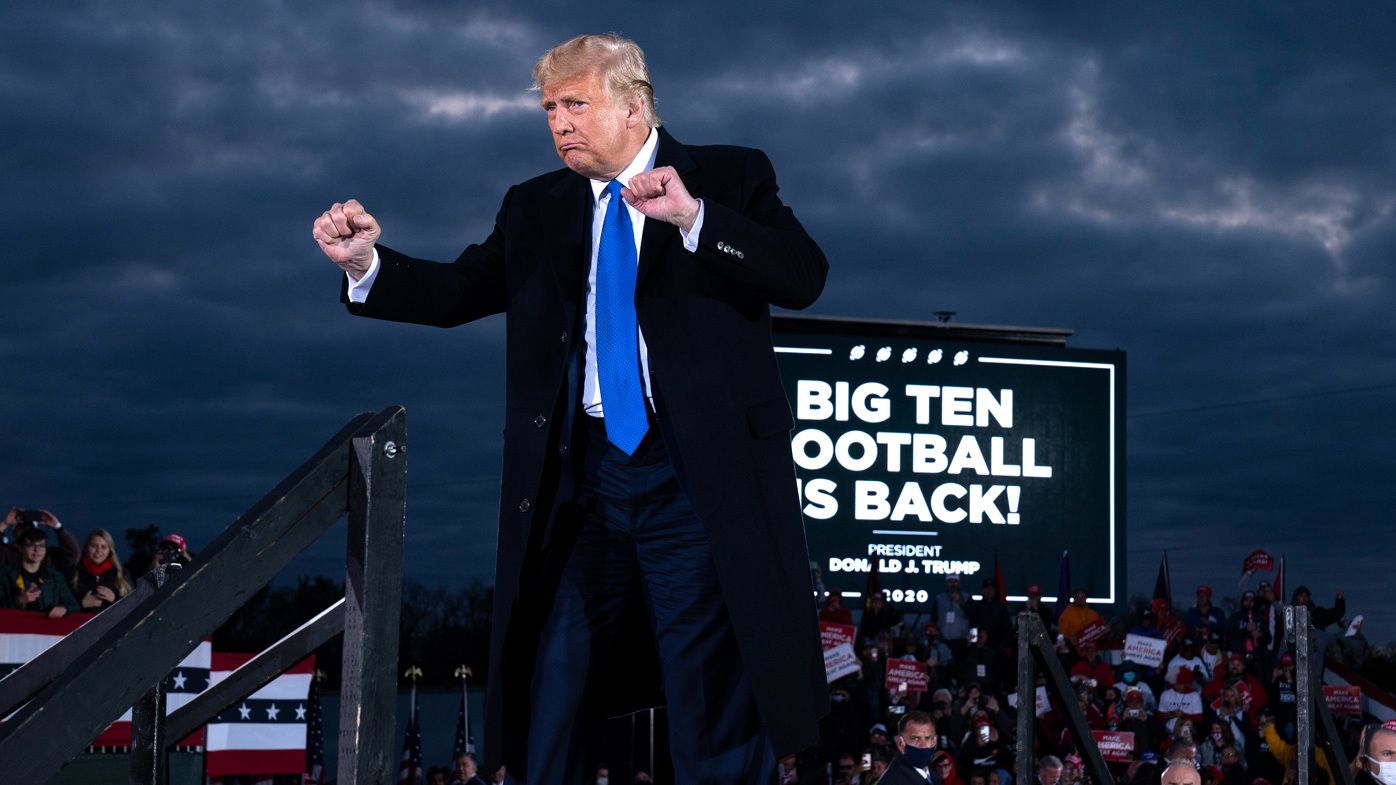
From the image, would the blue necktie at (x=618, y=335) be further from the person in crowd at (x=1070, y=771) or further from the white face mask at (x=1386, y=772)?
the person in crowd at (x=1070, y=771)

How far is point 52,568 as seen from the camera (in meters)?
8.65

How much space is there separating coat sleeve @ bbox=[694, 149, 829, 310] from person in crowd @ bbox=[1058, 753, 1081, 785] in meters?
11.0

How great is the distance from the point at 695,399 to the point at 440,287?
1.91ft

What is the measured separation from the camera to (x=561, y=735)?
216 centimetres

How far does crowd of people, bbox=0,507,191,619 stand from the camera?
27.7 feet

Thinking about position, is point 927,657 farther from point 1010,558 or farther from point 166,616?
point 166,616

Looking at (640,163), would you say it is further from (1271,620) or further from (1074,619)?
(1271,620)

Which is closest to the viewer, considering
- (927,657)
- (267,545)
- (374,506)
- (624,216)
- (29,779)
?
(29,779)

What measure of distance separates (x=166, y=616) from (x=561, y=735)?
83cm

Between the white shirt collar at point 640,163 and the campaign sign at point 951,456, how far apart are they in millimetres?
18566

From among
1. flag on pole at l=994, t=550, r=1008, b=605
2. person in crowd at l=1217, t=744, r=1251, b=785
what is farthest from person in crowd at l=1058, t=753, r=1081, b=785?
flag on pole at l=994, t=550, r=1008, b=605

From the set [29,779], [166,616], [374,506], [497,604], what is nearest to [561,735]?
[497,604]

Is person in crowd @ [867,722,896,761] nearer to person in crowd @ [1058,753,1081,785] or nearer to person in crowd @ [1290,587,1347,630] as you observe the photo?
person in crowd @ [1058,753,1081,785]

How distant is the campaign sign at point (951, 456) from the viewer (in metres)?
21.1
